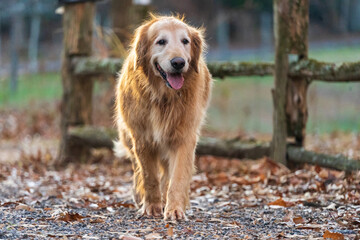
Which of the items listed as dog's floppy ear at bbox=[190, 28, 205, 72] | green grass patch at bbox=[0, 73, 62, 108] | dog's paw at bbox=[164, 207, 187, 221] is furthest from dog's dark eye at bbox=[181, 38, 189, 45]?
green grass patch at bbox=[0, 73, 62, 108]

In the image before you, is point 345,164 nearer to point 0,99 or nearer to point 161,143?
point 161,143

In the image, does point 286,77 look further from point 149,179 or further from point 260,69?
point 149,179

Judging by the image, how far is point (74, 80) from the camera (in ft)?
25.0

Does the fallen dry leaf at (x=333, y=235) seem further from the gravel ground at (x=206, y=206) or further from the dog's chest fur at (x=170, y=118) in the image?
the dog's chest fur at (x=170, y=118)

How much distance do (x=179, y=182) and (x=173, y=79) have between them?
81cm

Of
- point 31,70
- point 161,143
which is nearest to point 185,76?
point 161,143

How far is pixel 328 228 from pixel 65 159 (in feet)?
15.6

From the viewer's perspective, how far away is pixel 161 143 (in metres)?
4.57

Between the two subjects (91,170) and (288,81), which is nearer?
(288,81)

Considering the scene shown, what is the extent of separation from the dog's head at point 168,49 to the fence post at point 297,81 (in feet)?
5.30

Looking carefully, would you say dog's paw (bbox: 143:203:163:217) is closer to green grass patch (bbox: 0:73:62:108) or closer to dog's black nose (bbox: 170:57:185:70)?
dog's black nose (bbox: 170:57:185:70)

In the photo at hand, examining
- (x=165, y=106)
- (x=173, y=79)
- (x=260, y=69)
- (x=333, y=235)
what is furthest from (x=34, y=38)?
(x=333, y=235)

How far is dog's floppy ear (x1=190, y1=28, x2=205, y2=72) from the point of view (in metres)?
4.49

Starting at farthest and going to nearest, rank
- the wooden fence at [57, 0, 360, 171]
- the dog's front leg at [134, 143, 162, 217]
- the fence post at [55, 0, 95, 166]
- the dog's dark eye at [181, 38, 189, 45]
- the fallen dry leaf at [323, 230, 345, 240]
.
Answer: the fence post at [55, 0, 95, 166]
the wooden fence at [57, 0, 360, 171]
the dog's front leg at [134, 143, 162, 217]
the dog's dark eye at [181, 38, 189, 45]
the fallen dry leaf at [323, 230, 345, 240]
